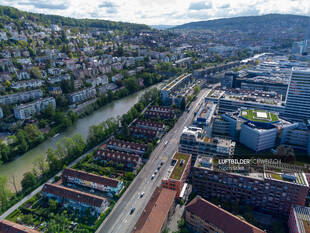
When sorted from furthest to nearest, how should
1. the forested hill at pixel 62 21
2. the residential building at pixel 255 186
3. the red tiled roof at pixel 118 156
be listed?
the forested hill at pixel 62 21 < the red tiled roof at pixel 118 156 < the residential building at pixel 255 186

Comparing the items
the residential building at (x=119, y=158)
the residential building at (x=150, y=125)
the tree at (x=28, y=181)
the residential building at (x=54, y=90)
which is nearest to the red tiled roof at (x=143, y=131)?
the residential building at (x=150, y=125)

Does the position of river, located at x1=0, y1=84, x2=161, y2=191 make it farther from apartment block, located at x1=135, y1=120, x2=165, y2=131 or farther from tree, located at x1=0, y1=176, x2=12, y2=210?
apartment block, located at x1=135, y1=120, x2=165, y2=131

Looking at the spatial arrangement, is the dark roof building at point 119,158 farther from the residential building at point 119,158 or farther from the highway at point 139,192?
the highway at point 139,192

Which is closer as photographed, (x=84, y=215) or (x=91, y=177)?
(x=84, y=215)

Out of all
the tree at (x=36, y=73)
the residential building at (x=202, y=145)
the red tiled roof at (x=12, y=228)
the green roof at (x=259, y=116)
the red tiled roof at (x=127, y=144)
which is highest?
the tree at (x=36, y=73)

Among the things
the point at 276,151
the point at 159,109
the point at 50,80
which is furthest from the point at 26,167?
the point at 276,151

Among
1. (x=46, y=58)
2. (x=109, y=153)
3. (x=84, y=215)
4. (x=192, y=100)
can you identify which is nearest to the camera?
(x=84, y=215)

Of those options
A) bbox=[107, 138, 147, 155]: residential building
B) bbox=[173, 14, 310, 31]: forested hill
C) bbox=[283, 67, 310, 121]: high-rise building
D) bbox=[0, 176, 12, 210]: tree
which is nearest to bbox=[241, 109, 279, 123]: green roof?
bbox=[283, 67, 310, 121]: high-rise building

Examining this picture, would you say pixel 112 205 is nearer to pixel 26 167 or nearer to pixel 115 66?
pixel 26 167
